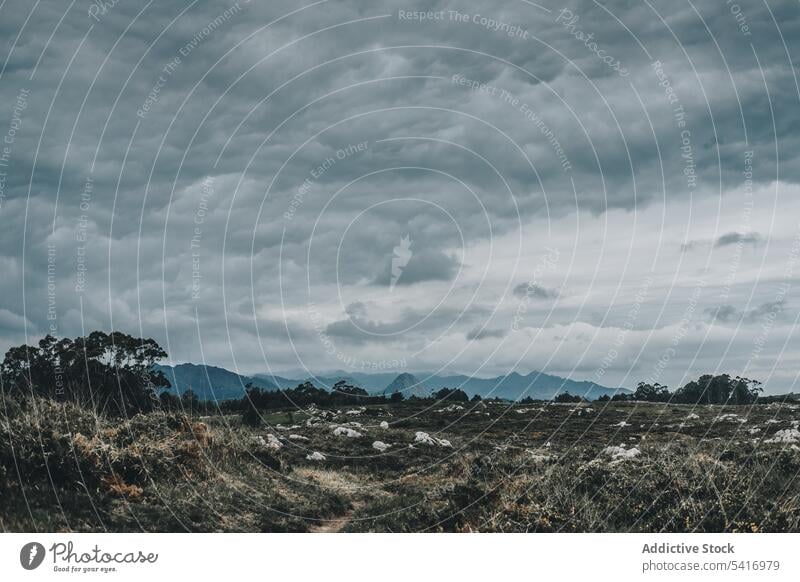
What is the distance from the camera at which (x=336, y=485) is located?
85.9 ft

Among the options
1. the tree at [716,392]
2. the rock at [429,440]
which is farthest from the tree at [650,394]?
the rock at [429,440]

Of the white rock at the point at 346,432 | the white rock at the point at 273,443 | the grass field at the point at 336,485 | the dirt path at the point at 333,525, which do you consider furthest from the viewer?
the white rock at the point at 346,432

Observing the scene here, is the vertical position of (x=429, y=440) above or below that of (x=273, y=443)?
below

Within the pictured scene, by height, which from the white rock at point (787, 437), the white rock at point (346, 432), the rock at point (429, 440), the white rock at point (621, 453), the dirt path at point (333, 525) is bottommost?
the dirt path at point (333, 525)

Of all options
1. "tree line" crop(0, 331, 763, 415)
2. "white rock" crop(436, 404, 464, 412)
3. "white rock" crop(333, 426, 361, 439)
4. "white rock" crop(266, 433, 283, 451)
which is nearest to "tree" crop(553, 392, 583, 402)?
"tree line" crop(0, 331, 763, 415)

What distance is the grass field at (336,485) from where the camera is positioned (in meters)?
19.3

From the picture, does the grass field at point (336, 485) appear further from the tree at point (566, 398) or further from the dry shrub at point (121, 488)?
the tree at point (566, 398)

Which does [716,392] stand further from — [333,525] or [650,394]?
[333,525]

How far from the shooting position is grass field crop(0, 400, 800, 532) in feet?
63.4

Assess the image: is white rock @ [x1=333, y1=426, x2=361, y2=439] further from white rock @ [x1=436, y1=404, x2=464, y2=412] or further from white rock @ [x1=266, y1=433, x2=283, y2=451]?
white rock @ [x1=436, y1=404, x2=464, y2=412]

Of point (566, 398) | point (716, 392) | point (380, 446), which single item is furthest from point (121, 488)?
point (716, 392)
